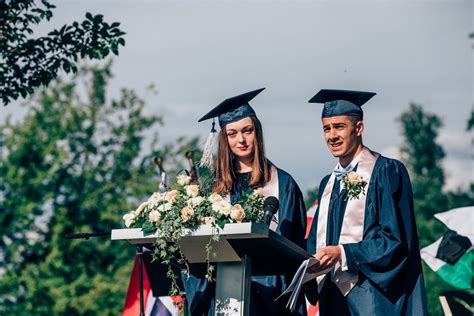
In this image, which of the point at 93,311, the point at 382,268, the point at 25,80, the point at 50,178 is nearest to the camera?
the point at 382,268

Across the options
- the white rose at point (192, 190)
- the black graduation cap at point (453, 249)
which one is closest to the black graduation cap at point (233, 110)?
the white rose at point (192, 190)

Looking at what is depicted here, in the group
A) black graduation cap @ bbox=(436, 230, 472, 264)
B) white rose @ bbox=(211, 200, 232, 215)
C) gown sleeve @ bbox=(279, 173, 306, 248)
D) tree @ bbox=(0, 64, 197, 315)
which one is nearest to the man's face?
gown sleeve @ bbox=(279, 173, 306, 248)

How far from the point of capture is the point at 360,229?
670 cm

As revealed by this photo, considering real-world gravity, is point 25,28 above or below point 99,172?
below

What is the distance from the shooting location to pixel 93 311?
90.2 feet

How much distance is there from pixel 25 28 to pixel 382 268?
4254mm

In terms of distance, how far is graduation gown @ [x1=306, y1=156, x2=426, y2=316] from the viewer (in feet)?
21.1

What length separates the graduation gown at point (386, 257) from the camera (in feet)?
21.1

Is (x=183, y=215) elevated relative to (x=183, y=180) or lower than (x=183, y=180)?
lower

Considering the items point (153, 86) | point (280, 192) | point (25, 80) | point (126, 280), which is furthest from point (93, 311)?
Answer: point (280, 192)

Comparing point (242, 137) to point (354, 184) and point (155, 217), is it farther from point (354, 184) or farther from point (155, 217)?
point (155, 217)

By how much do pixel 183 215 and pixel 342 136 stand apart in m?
1.45

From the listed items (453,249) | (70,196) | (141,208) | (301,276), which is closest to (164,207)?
(141,208)

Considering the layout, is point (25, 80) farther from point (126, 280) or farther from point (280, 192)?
point (126, 280)
